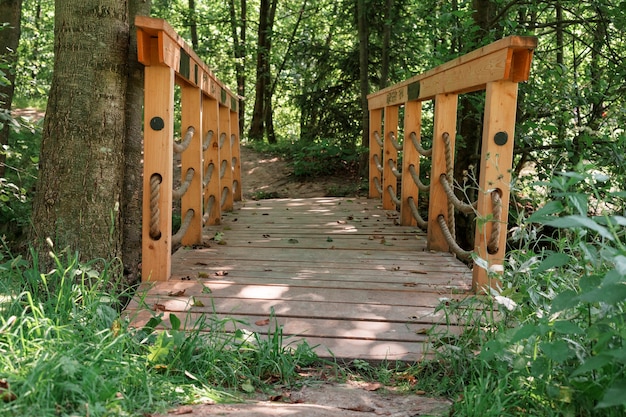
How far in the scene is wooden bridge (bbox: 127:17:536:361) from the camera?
11.2ft

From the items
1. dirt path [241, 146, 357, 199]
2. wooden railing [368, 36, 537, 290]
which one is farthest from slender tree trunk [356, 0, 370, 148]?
wooden railing [368, 36, 537, 290]

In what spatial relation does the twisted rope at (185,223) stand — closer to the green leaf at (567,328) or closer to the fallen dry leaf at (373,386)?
the fallen dry leaf at (373,386)

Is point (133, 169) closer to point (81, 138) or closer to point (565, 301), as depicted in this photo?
point (81, 138)

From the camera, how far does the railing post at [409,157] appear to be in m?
6.23

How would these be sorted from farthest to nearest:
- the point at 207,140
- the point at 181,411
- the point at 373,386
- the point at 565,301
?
the point at 207,140
the point at 373,386
the point at 181,411
the point at 565,301

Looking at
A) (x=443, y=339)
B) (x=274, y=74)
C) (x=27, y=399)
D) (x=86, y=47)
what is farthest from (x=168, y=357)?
(x=274, y=74)

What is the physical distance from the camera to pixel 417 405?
259cm

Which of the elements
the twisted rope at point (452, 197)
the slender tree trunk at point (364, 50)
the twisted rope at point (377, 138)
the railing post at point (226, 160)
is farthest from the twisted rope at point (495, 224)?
the slender tree trunk at point (364, 50)

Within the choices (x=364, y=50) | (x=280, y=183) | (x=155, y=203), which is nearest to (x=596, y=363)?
(x=155, y=203)

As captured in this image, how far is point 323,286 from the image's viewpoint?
4109 mm

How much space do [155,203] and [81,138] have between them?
54cm

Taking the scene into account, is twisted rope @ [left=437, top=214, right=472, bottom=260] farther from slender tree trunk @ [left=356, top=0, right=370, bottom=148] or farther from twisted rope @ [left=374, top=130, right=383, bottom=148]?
slender tree trunk @ [left=356, top=0, right=370, bottom=148]

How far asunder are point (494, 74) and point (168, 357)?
92.7 inches

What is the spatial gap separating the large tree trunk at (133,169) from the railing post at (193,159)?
0.43m
